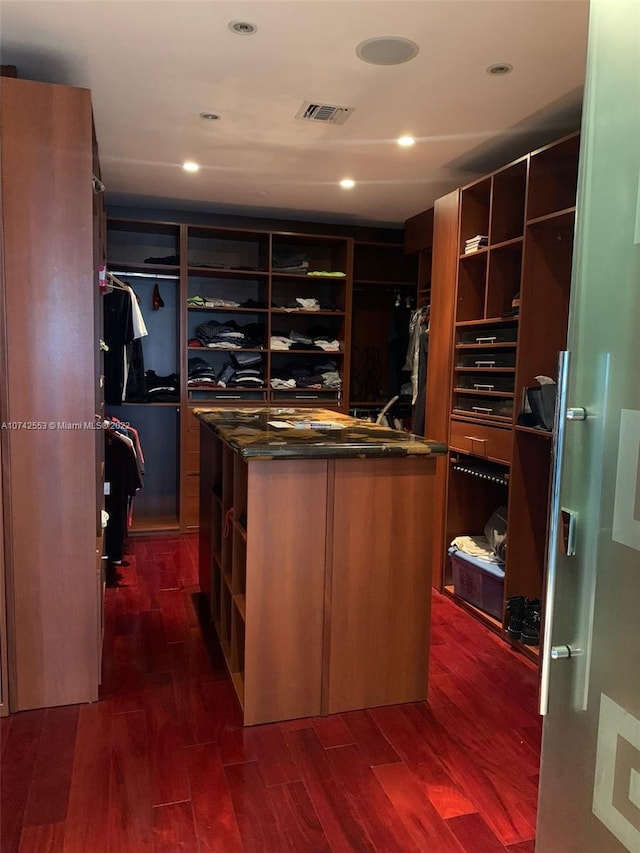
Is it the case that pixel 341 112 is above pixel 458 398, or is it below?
above

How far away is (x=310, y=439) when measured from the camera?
7.93 feet

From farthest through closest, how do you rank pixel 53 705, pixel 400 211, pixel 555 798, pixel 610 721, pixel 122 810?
pixel 400 211, pixel 53 705, pixel 122 810, pixel 555 798, pixel 610 721

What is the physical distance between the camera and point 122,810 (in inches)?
73.7

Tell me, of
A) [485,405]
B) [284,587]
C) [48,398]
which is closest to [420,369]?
[485,405]

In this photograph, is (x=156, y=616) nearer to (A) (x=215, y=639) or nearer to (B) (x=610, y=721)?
(A) (x=215, y=639)

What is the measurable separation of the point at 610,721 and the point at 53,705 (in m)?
2.11

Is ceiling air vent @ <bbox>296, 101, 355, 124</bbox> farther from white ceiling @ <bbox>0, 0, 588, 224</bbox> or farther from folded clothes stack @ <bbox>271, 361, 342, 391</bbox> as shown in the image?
folded clothes stack @ <bbox>271, 361, 342, 391</bbox>

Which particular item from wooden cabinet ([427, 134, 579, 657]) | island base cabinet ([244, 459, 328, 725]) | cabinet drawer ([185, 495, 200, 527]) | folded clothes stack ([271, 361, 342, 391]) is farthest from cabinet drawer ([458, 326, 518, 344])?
cabinet drawer ([185, 495, 200, 527])

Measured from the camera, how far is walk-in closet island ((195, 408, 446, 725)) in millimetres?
2291

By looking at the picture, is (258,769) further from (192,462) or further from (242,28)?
(192,462)

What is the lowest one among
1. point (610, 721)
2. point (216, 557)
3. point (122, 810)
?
point (122, 810)

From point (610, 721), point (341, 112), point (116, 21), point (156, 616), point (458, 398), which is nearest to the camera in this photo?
point (610, 721)

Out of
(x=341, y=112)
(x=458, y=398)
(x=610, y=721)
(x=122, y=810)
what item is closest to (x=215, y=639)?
(x=122, y=810)

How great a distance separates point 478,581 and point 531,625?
44cm
